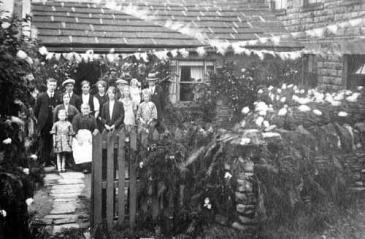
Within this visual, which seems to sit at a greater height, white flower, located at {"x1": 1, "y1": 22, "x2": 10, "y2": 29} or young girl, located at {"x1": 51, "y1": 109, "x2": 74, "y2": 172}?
white flower, located at {"x1": 1, "y1": 22, "x2": 10, "y2": 29}

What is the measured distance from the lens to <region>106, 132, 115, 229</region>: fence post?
5469 millimetres

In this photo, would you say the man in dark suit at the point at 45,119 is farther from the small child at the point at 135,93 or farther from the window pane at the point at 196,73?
the window pane at the point at 196,73

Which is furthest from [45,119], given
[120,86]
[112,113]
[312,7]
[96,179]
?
[312,7]

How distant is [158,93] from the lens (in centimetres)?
1046

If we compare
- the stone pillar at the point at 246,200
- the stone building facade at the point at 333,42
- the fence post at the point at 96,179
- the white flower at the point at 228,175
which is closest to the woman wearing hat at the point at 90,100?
the fence post at the point at 96,179

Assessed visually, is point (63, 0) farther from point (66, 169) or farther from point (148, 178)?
point (148, 178)

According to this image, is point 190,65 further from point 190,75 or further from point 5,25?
point 5,25

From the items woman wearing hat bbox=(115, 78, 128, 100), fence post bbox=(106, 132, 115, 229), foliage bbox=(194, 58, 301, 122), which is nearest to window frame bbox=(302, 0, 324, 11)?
foliage bbox=(194, 58, 301, 122)

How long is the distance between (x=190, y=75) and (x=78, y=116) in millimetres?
5183

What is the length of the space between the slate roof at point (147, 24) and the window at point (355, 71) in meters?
2.70

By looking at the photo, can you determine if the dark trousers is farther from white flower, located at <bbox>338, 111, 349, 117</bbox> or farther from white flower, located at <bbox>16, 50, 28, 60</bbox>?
white flower, located at <bbox>338, 111, 349, 117</bbox>

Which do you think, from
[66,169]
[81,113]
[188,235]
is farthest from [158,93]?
[188,235]

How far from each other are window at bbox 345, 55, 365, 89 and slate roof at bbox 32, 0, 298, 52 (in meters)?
Answer: 2.70

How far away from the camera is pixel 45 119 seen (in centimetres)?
922
